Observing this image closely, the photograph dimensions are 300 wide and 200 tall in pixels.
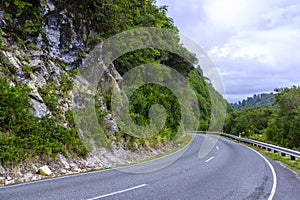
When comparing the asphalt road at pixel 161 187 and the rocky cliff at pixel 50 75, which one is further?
the rocky cliff at pixel 50 75

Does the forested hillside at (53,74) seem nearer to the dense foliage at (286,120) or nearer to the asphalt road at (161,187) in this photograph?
the asphalt road at (161,187)

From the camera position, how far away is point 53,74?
Result: 595 inches

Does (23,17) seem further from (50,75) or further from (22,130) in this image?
(22,130)

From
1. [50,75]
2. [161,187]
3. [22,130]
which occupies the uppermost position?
[50,75]

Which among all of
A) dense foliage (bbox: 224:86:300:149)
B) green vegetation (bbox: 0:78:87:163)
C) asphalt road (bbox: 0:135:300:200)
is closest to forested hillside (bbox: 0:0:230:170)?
green vegetation (bbox: 0:78:87:163)

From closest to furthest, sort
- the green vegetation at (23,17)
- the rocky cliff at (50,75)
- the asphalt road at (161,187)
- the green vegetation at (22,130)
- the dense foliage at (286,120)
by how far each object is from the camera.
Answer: the asphalt road at (161,187) → the green vegetation at (22,130) → the rocky cliff at (50,75) → the green vegetation at (23,17) → the dense foliage at (286,120)

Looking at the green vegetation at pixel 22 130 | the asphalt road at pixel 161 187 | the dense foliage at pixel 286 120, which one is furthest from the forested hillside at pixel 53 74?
the dense foliage at pixel 286 120

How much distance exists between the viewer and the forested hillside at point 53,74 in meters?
10.8

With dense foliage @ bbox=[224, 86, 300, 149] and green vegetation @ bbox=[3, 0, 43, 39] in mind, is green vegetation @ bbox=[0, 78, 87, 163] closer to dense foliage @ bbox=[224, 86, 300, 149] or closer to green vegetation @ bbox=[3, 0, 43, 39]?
green vegetation @ bbox=[3, 0, 43, 39]

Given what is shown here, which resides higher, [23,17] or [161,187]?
[23,17]

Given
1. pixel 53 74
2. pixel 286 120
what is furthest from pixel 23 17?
pixel 286 120

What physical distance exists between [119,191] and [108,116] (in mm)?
9906

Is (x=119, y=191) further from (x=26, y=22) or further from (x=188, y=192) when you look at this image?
(x=26, y=22)

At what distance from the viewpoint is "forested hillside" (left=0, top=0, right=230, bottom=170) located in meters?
10.8
